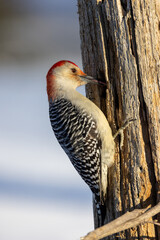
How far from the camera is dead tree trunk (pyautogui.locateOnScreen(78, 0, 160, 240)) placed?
3.31 meters

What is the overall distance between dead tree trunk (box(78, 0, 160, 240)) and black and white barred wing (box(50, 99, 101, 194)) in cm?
25

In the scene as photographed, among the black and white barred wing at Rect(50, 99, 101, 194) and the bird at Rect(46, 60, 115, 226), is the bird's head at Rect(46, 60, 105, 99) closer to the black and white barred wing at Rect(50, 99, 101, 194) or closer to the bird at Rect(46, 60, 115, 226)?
the bird at Rect(46, 60, 115, 226)

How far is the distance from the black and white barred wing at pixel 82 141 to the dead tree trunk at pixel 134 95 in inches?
10.0

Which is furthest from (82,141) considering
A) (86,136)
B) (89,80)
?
(89,80)

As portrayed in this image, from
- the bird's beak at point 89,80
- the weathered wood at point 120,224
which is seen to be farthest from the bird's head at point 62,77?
the weathered wood at point 120,224

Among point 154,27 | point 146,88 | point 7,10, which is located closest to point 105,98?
point 146,88

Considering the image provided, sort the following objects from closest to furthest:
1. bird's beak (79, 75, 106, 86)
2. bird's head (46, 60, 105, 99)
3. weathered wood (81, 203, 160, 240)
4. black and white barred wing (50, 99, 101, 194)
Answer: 1. weathered wood (81, 203, 160, 240)
2. bird's beak (79, 75, 106, 86)
3. black and white barred wing (50, 99, 101, 194)
4. bird's head (46, 60, 105, 99)

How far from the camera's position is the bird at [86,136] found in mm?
3740

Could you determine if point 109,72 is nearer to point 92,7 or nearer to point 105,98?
point 105,98

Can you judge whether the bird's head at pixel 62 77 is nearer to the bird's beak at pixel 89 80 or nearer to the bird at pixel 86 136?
the bird at pixel 86 136

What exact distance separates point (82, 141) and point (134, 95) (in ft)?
2.44

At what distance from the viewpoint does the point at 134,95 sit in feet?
11.1

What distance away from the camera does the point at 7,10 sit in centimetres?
760

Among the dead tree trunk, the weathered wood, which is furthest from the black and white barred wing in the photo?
the weathered wood
